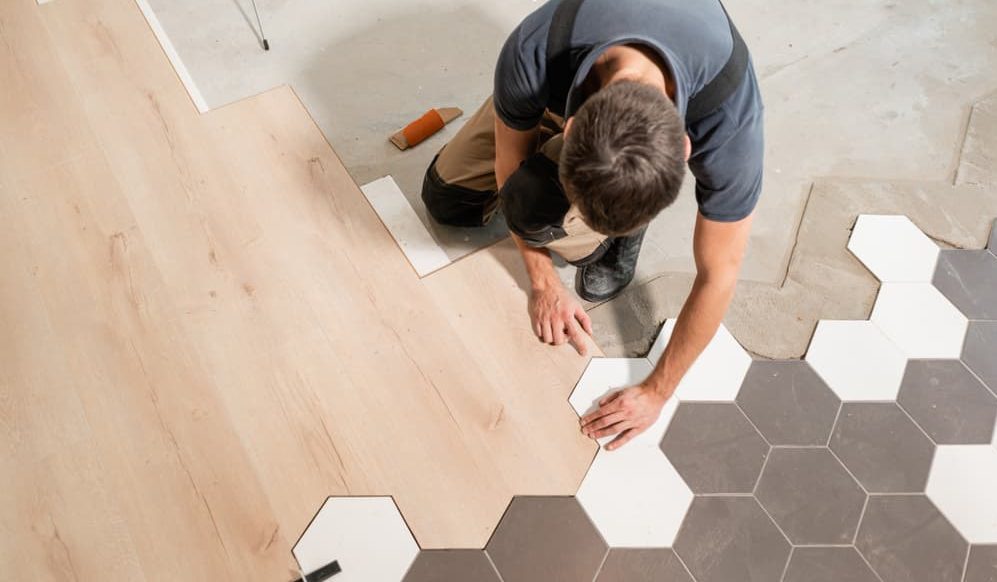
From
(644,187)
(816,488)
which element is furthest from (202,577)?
(816,488)

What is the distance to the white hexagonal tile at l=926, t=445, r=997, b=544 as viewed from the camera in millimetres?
1243

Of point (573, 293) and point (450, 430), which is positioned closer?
point (450, 430)

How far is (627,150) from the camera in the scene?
762mm

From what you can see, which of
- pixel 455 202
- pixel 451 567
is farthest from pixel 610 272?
pixel 451 567

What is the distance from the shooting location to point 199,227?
5.05 feet

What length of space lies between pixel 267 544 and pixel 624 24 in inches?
41.0

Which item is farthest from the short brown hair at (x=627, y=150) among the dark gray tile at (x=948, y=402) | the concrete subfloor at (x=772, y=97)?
the dark gray tile at (x=948, y=402)

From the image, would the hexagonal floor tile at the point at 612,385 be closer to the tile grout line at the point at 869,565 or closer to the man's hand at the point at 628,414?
the man's hand at the point at 628,414

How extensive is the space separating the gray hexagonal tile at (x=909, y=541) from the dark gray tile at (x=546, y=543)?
49cm

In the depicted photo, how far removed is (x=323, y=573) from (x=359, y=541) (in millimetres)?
78

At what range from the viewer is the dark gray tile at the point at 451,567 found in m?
1.20

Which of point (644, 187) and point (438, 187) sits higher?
point (644, 187)

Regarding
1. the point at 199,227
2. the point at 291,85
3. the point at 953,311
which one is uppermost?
the point at 291,85

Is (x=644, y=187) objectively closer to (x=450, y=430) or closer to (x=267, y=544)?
(x=450, y=430)
